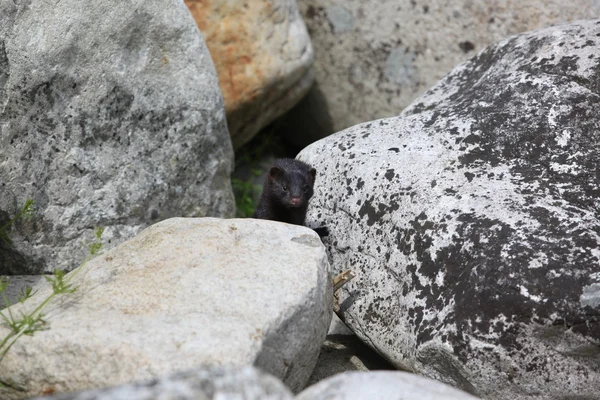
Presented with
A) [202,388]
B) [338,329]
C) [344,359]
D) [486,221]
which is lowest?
[338,329]

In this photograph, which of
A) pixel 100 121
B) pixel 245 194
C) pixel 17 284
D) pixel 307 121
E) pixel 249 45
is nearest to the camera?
pixel 17 284

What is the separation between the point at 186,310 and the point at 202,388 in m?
1.37

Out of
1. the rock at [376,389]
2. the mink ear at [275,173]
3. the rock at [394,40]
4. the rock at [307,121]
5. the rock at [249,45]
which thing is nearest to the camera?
the rock at [376,389]

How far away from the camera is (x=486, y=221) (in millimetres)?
4582

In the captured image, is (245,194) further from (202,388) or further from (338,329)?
(202,388)

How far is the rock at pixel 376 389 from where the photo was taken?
3.22 meters

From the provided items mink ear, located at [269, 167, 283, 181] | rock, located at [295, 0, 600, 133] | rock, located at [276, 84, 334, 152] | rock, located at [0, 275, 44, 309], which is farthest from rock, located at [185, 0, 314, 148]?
rock, located at [0, 275, 44, 309]

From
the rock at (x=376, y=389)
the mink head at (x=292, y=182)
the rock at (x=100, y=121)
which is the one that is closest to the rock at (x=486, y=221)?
the mink head at (x=292, y=182)

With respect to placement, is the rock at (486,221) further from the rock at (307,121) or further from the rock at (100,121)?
the rock at (307,121)

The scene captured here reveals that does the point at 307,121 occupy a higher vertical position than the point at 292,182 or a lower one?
lower

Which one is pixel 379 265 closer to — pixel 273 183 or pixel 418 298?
pixel 418 298

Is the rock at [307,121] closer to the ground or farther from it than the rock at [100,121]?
closer to the ground

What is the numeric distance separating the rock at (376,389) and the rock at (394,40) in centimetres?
532

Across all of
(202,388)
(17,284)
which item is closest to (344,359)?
(17,284)
